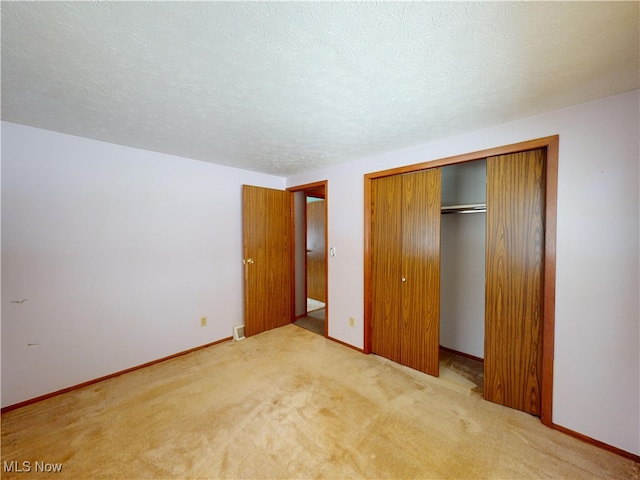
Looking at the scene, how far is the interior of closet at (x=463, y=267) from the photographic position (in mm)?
2595

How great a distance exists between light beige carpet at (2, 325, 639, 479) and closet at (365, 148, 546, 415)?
285 mm

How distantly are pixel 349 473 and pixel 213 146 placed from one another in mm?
2724

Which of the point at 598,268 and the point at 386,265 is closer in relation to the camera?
the point at 598,268

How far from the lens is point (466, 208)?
2.57 m

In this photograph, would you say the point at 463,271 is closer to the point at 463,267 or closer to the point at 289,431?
the point at 463,267

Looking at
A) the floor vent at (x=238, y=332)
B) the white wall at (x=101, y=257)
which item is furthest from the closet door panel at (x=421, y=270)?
the white wall at (x=101, y=257)

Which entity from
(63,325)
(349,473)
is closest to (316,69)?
(349,473)

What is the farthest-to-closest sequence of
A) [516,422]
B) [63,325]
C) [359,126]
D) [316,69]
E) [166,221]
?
[166,221] → [63,325] → [359,126] → [516,422] → [316,69]

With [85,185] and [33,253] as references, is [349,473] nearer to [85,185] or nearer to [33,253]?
[33,253]

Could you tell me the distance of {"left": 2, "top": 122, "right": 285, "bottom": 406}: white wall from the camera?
6.31 feet

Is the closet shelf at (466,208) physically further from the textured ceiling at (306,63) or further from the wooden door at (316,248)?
the wooden door at (316,248)

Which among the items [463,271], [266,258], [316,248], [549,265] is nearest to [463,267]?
[463,271]

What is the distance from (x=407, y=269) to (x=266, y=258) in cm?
188

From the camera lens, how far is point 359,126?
1.94 m
